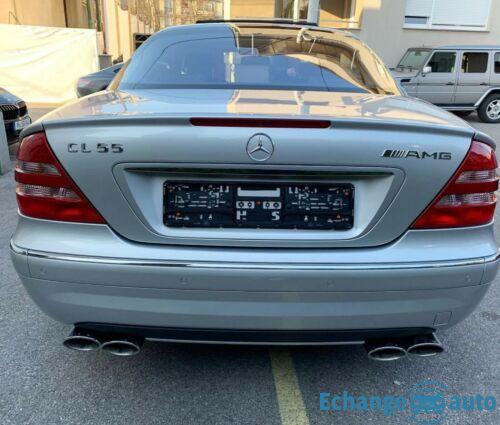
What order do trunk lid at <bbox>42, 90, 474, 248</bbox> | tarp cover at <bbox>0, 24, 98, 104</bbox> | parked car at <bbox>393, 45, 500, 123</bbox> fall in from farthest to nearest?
tarp cover at <bbox>0, 24, 98, 104</bbox>
parked car at <bbox>393, 45, 500, 123</bbox>
trunk lid at <bbox>42, 90, 474, 248</bbox>

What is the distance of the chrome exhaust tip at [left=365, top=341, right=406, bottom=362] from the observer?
6.72ft

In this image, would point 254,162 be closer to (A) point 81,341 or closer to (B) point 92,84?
(A) point 81,341

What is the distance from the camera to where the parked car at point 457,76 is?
1230 centimetres

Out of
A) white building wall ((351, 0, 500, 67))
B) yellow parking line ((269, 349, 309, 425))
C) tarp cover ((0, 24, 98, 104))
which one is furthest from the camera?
white building wall ((351, 0, 500, 67))

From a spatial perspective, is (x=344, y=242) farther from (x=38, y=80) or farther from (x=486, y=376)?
(x=38, y=80)

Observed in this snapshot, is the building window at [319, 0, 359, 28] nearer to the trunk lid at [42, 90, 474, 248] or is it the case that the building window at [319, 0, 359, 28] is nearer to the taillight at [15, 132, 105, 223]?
the trunk lid at [42, 90, 474, 248]

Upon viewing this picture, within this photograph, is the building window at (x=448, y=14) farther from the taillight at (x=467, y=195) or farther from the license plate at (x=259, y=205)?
the license plate at (x=259, y=205)

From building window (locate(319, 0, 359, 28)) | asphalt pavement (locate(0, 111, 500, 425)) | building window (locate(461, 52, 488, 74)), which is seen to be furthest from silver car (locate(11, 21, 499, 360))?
building window (locate(319, 0, 359, 28))

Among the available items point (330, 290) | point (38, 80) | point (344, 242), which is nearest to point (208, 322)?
point (330, 290)

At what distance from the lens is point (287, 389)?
240 centimetres

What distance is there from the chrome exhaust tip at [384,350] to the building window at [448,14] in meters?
16.9

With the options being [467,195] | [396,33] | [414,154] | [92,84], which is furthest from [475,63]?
[414,154]

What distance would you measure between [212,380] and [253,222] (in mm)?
1011

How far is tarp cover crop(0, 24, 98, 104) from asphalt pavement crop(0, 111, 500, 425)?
12634 mm
